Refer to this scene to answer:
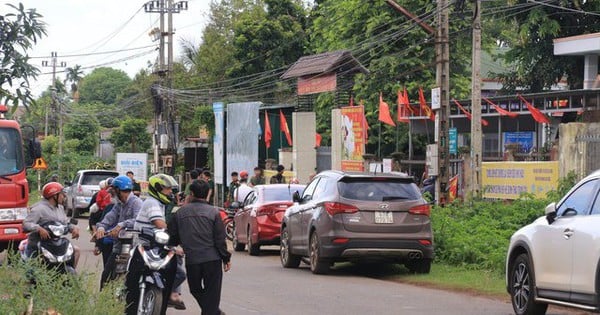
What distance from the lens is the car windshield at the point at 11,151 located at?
2044cm

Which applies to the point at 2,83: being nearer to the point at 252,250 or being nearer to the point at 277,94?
the point at 252,250

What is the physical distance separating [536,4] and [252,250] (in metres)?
21.4

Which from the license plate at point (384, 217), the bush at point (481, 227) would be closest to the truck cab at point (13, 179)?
the license plate at point (384, 217)

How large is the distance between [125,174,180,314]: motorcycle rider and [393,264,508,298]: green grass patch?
559 cm

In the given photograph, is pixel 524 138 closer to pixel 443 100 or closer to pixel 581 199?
pixel 443 100

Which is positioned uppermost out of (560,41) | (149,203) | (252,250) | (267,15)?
(267,15)

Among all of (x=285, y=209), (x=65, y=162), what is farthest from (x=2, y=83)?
(x=65, y=162)

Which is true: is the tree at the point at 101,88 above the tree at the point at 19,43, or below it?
above

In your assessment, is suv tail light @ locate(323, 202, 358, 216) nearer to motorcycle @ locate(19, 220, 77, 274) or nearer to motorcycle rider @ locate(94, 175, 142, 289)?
Answer: motorcycle rider @ locate(94, 175, 142, 289)

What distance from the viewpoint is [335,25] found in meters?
48.1

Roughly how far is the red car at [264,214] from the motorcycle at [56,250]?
1074 centimetres

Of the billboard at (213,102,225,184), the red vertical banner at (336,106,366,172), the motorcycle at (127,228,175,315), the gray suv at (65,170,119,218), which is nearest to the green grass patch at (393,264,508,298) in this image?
the motorcycle at (127,228,175,315)

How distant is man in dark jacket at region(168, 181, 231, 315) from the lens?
10.6 metres

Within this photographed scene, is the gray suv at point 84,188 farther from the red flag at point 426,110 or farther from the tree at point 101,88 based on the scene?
the tree at point 101,88
